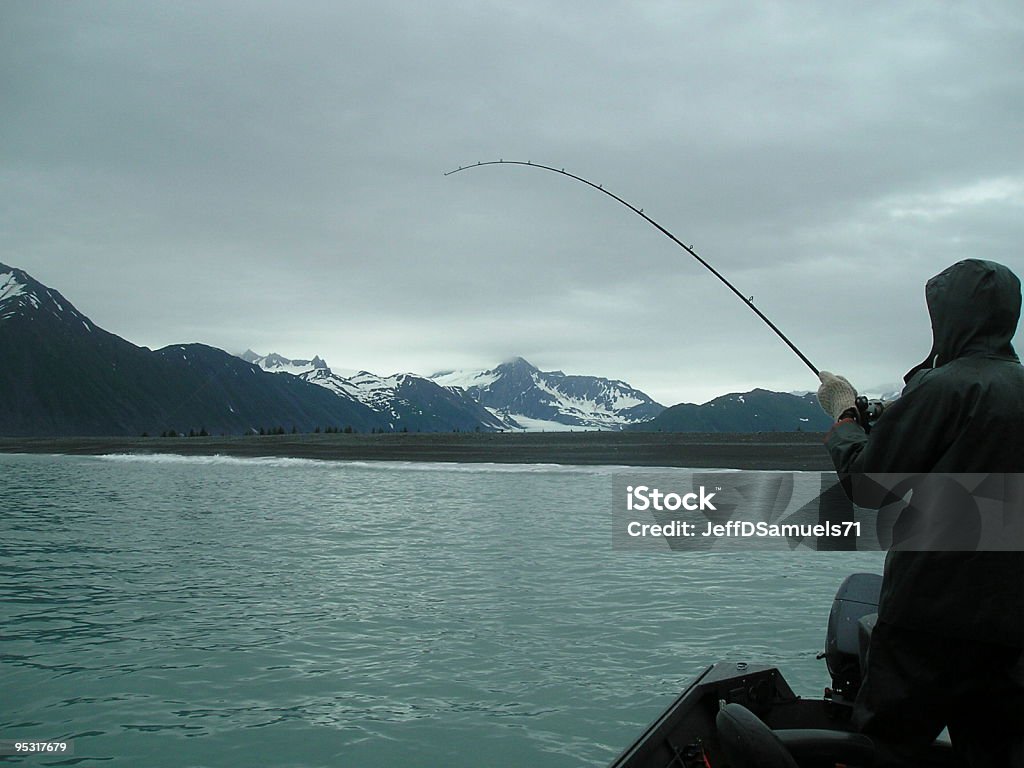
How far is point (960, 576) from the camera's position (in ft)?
10.0

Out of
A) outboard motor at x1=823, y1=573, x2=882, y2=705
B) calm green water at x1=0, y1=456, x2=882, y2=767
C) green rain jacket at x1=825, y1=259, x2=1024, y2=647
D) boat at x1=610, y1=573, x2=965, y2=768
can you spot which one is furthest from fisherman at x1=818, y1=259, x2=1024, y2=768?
calm green water at x1=0, y1=456, x2=882, y2=767

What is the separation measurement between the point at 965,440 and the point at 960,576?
19.3 inches

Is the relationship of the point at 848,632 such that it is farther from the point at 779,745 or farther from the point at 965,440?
the point at 965,440

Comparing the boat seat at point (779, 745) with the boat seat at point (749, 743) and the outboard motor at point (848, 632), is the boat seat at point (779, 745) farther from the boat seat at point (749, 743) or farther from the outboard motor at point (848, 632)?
the outboard motor at point (848, 632)

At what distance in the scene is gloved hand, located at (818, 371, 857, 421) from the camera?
3.65 m

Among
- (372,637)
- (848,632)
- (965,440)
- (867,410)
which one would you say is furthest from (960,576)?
(372,637)

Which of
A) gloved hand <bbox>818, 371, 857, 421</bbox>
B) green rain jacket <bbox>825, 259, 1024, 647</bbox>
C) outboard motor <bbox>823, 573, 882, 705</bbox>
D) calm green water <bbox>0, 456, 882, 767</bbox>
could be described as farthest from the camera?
calm green water <bbox>0, 456, 882, 767</bbox>

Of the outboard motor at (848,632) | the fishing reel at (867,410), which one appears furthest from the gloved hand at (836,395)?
the outboard motor at (848,632)

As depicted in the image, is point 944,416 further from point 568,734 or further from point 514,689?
point 514,689

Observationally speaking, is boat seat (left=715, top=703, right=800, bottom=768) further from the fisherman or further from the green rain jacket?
the green rain jacket

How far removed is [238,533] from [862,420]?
2253 centimetres

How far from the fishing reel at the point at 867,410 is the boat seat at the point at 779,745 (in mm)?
1314

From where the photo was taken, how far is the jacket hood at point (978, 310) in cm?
318

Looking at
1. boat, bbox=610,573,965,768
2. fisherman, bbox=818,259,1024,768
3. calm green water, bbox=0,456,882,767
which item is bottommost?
calm green water, bbox=0,456,882,767
